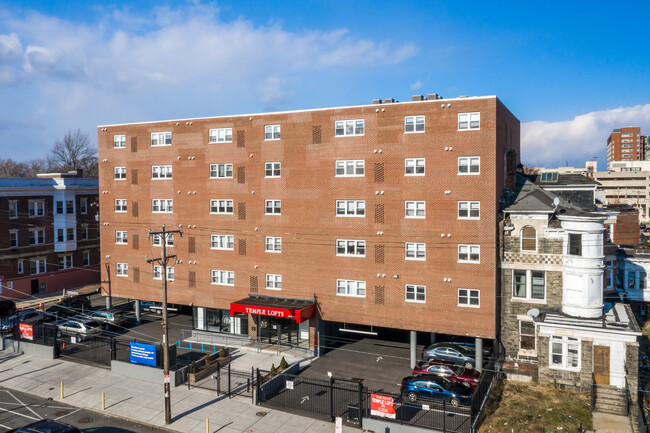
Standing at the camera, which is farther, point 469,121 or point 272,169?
point 272,169

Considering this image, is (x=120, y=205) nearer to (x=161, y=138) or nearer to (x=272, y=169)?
(x=161, y=138)

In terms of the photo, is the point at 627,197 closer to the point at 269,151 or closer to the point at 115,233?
the point at 269,151

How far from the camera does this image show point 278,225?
38281 mm

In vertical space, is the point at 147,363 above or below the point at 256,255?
below

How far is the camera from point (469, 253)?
106ft

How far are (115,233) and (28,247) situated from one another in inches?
740

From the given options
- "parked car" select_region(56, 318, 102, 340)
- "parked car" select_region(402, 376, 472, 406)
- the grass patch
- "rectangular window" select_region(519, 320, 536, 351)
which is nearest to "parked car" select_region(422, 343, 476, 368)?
the grass patch

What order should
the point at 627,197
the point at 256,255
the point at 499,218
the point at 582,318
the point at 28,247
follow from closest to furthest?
the point at 582,318 → the point at 499,218 → the point at 256,255 → the point at 28,247 → the point at 627,197

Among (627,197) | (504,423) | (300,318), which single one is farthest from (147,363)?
(627,197)

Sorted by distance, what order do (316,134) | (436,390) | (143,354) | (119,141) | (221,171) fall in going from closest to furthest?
(436,390) → (143,354) → (316,134) → (221,171) → (119,141)

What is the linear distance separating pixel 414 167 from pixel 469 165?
3856mm

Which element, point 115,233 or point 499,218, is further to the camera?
point 115,233

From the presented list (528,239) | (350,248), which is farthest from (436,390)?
(528,239)

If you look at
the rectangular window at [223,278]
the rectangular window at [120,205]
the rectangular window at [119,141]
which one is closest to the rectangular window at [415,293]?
the rectangular window at [223,278]
